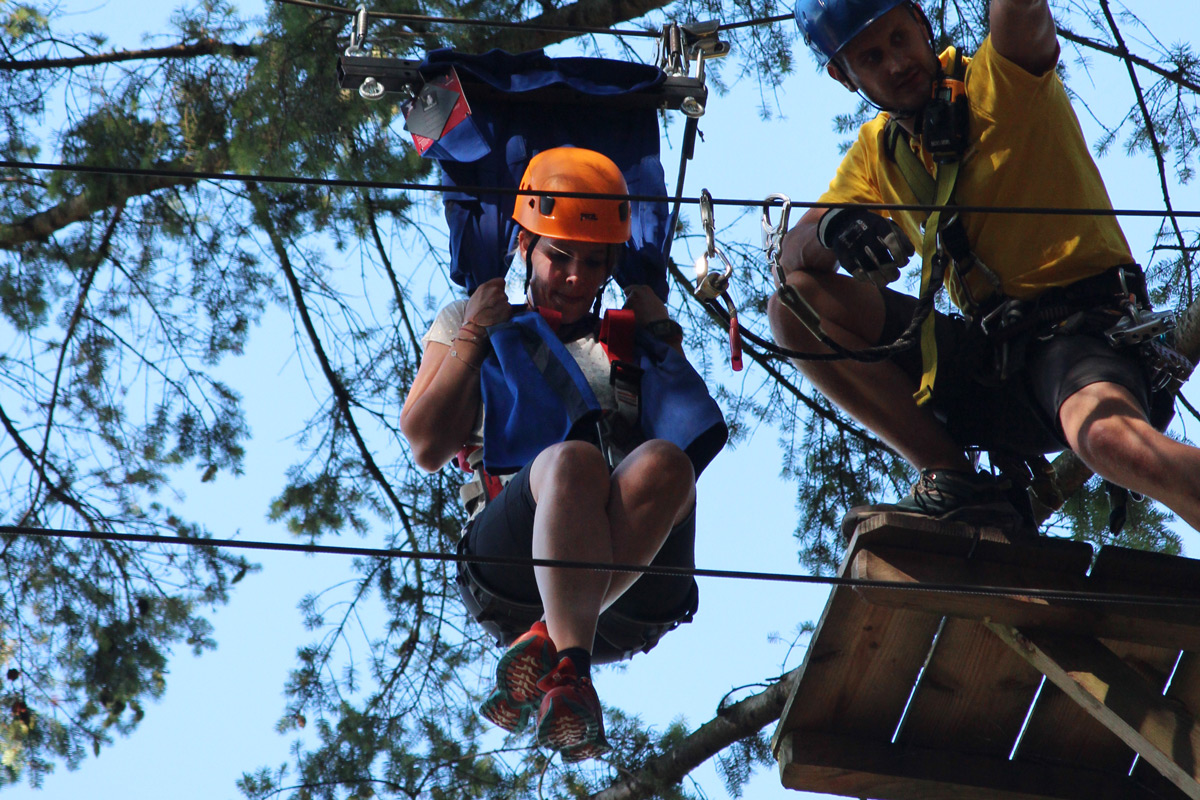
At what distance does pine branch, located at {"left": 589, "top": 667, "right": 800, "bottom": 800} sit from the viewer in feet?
15.9

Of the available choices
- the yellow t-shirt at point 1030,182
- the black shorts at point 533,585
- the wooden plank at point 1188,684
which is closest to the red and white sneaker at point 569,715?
the black shorts at point 533,585

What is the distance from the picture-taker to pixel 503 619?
11.0ft

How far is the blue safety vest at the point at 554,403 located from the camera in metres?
3.32

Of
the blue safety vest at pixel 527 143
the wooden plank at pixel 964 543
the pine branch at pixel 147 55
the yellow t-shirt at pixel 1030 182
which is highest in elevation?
the pine branch at pixel 147 55

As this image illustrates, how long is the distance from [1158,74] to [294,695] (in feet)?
12.5

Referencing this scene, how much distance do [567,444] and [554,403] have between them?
301 mm

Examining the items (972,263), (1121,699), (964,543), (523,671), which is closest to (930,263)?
(972,263)

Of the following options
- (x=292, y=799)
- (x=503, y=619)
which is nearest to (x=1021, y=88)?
(x=503, y=619)

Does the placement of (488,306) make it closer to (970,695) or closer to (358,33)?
(358,33)

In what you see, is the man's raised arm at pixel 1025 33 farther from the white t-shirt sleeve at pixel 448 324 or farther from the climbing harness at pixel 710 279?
the white t-shirt sleeve at pixel 448 324

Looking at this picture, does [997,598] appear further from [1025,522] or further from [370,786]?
[370,786]

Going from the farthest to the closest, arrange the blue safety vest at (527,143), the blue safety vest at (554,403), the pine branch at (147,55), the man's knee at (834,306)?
the pine branch at (147,55) → the blue safety vest at (527,143) → the blue safety vest at (554,403) → the man's knee at (834,306)

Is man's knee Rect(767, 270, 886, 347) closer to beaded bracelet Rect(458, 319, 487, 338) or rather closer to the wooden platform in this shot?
the wooden platform

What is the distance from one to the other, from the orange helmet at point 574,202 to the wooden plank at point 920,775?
1270 mm
